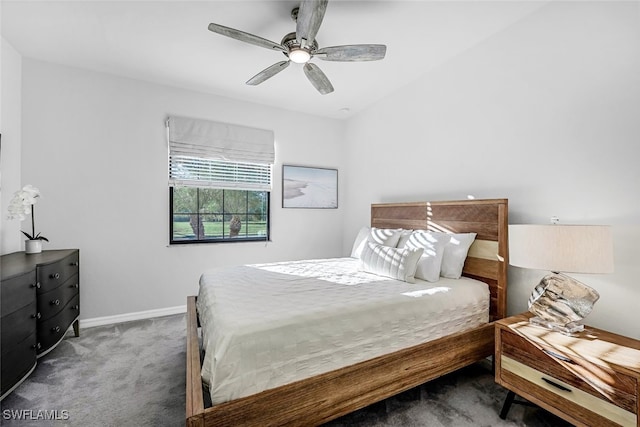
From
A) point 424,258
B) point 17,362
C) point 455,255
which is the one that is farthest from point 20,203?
point 455,255

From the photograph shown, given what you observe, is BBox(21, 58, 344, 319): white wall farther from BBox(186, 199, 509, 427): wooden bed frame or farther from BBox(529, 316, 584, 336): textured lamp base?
BBox(529, 316, 584, 336): textured lamp base

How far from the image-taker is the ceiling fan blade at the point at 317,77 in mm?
2355

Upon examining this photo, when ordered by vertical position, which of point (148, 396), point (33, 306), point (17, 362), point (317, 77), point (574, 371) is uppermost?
point (317, 77)

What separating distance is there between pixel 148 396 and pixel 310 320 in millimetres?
1353

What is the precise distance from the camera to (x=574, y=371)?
1.47 metres

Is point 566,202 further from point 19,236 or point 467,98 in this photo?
point 19,236

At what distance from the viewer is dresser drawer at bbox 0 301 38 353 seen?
1753 millimetres

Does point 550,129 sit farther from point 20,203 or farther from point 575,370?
point 20,203

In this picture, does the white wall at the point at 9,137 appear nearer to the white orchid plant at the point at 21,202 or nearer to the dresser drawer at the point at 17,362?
the white orchid plant at the point at 21,202

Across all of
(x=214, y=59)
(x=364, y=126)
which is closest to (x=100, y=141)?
(x=214, y=59)

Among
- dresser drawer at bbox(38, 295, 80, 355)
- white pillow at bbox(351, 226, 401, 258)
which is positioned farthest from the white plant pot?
white pillow at bbox(351, 226, 401, 258)

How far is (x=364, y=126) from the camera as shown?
421cm

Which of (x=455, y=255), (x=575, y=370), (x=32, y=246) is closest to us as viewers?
(x=575, y=370)

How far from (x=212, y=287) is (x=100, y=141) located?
2387 mm
